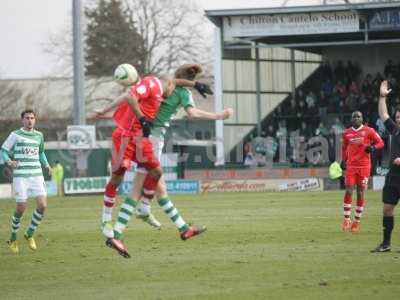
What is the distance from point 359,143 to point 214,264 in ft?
25.5

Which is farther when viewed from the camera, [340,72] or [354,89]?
[340,72]

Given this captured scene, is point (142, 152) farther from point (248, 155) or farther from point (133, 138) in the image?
point (248, 155)

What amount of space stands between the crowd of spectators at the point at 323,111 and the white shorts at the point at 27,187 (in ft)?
87.3

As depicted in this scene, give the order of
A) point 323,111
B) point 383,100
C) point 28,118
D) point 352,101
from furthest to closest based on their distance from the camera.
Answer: point 323,111 → point 352,101 → point 28,118 → point 383,100

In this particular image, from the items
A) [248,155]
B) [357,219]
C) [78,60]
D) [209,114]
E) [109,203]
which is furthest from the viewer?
[248,155]

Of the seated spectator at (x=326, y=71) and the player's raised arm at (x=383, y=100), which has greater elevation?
the seated spectator at (x=326, y=71)

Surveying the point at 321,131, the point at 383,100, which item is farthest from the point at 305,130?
the point at 383,100

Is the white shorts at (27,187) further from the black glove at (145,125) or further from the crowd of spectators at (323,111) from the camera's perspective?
the crowd of spectators at (323,111)

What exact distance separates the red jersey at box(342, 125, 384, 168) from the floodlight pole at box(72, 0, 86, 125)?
75.1 feet

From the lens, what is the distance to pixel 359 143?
20766mm

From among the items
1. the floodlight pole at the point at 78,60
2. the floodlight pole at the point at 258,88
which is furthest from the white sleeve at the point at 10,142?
the floodlight pole at the point at 258,88

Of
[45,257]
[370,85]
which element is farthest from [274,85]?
[45,257]

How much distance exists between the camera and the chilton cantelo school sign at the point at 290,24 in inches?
1757

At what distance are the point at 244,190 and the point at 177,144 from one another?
32.3 ft
